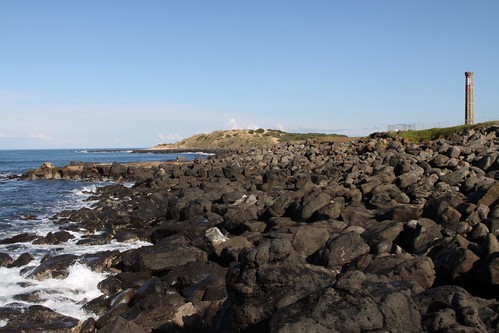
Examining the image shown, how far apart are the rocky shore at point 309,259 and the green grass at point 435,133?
11.4 meters

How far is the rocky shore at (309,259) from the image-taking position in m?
6.59

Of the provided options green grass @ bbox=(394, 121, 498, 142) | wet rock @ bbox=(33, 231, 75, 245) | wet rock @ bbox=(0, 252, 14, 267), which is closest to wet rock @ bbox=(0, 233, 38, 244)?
wet rock @ bbox=(33, 231, 75, 245)

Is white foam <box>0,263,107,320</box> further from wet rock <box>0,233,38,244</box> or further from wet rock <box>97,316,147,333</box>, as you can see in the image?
wet rock <box>0,233,38,244</box>

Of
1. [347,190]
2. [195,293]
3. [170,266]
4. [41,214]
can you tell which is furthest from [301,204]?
[41,214]

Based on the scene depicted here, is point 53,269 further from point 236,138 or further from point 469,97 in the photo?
point 236,138

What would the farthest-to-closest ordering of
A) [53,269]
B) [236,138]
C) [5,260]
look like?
[236,138]
[5,260]
[53,269]

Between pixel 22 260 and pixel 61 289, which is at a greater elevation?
pixel 22 260

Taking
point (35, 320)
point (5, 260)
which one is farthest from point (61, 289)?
point (5, 260)

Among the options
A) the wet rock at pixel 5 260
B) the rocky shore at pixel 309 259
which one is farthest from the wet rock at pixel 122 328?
the wet rock at pixel 5 260

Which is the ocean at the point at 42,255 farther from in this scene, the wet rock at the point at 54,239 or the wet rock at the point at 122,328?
the wet rock at the point at 122,328

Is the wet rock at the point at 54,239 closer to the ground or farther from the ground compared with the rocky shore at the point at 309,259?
closer to the ground

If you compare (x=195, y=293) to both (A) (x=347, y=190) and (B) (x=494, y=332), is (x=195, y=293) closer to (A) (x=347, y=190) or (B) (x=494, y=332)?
(B) (x=494, y=332)

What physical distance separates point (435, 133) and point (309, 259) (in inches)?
1347

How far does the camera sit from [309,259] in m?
12.7
